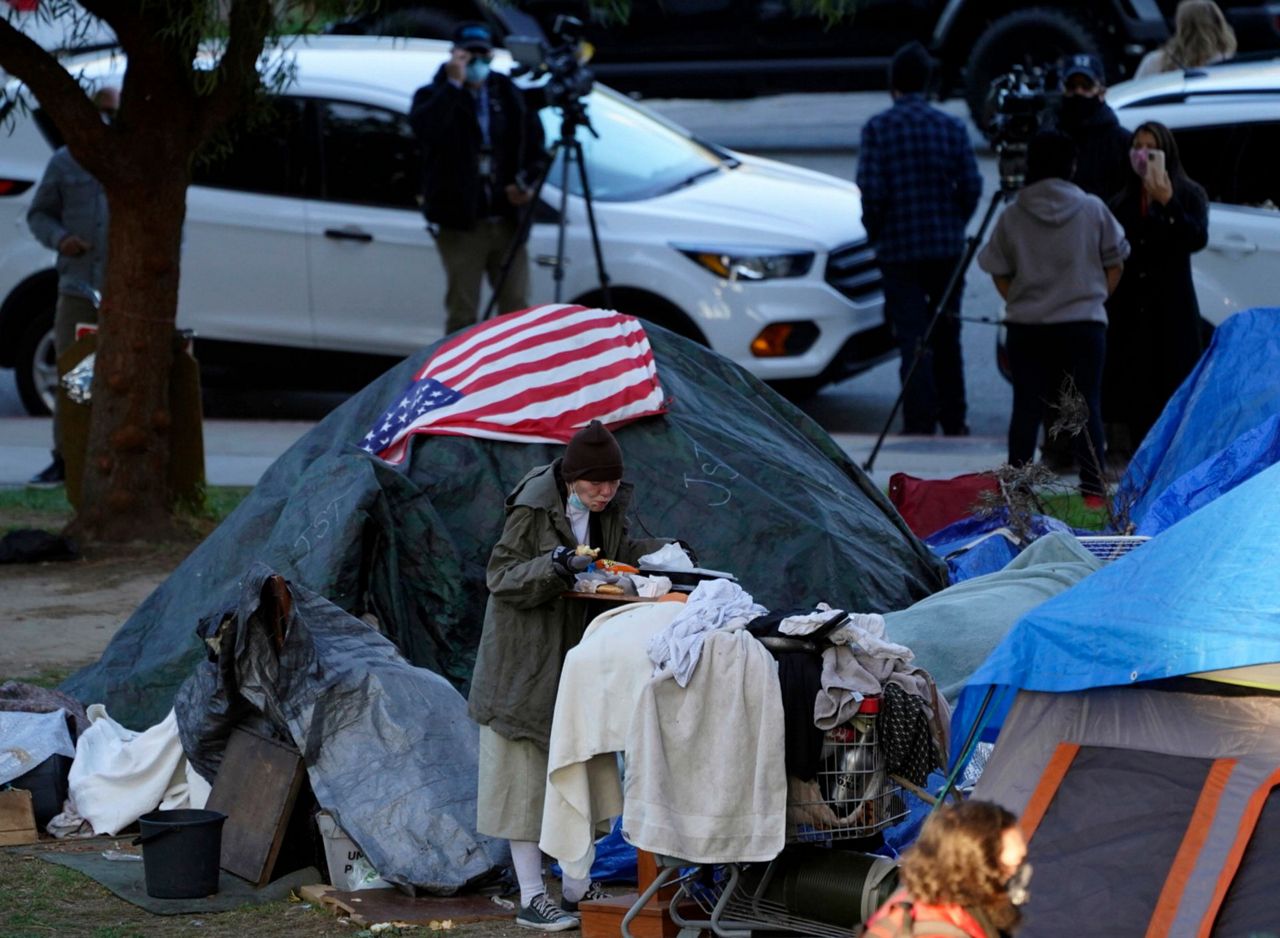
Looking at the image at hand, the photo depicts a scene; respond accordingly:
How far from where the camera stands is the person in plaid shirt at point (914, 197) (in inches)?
457

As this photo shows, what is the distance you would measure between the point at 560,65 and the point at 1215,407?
455 cm

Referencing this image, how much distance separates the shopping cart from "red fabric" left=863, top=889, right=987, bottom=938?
1.26 meters

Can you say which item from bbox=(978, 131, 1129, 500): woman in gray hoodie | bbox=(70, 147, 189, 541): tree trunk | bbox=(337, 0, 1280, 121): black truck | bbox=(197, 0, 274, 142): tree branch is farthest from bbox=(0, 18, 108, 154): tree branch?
bbox=(337, 0, 1280, 121): black truck

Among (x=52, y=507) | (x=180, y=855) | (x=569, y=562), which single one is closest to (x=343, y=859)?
(x=180, y=855)

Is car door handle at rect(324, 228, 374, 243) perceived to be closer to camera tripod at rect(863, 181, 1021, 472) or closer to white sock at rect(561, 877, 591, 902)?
camera tripod at rect(863, 181, 1021, 472)

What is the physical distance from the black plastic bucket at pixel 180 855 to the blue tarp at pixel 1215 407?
395cm

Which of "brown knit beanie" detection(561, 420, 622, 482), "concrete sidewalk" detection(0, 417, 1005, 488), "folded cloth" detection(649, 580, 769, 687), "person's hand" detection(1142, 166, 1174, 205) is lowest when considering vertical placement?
"concrete sidewalk" detection(0, 417, 1005, 488)

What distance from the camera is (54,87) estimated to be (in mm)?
9617

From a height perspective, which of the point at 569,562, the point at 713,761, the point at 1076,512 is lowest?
the point at 1076,512

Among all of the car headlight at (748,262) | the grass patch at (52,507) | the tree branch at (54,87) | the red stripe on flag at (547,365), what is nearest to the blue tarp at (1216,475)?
the red stripe on flag at (547,365)

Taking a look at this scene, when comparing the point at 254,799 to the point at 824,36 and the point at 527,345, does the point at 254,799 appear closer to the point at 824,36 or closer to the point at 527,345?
the point at 527,345

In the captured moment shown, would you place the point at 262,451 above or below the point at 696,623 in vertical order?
below

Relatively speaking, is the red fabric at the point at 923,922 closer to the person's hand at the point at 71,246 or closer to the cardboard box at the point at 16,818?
the cardboard box at the point at 16,818

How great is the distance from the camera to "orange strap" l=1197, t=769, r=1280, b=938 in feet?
15.8
